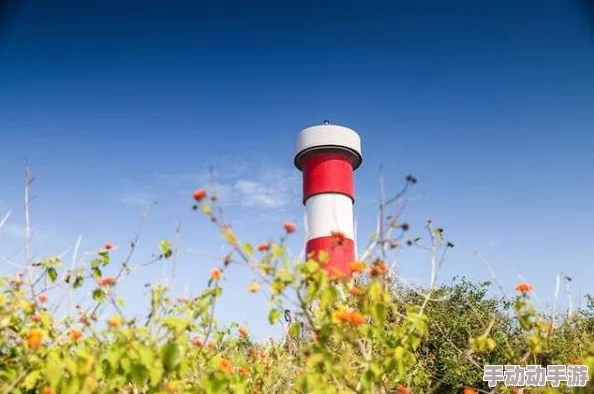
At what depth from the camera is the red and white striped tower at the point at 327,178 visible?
50.6ft

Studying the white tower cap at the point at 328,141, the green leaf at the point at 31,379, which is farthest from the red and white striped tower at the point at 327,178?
the green leaf at the point at 31,379

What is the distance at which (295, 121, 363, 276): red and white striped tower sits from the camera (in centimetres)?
1541

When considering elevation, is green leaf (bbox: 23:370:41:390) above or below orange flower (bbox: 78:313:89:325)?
below

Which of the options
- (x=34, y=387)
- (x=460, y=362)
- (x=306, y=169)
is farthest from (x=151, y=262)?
(x=306, y=169)

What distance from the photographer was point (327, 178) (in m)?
16.2

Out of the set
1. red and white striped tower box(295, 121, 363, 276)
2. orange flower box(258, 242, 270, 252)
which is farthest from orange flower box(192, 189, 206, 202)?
red and white striped tower box(295, 121, 363, 276)

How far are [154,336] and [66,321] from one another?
97 cm

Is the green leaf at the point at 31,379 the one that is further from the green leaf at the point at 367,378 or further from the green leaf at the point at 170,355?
the green leaf at the point at 367,378

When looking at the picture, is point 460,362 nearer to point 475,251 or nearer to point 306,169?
point 475,251

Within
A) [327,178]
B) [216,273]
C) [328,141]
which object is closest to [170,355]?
[216,273]

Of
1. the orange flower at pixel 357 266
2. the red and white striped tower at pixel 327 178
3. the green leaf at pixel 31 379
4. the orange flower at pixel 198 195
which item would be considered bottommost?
the green leaf at pixel 31 379

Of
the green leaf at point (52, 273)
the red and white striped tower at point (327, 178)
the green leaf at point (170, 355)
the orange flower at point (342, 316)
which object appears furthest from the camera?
the red and white striped tower at point (327, 178)

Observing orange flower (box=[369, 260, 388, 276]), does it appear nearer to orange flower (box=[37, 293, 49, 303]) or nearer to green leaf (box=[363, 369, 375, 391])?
green leaf (box=[363, 369, 375, 391])

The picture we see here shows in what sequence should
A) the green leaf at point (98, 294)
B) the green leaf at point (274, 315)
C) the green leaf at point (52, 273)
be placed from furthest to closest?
the green leaf at point (52, 273), the green leaf at point (98, 294), the green leaf at point (274, 315)
